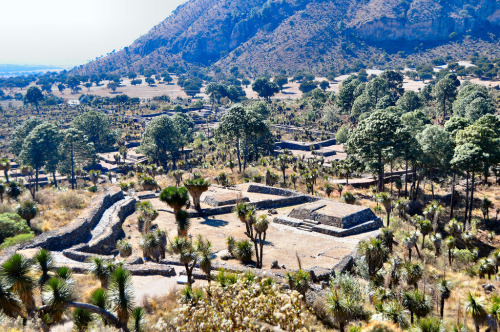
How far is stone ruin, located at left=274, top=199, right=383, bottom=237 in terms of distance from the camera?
31.4 metres

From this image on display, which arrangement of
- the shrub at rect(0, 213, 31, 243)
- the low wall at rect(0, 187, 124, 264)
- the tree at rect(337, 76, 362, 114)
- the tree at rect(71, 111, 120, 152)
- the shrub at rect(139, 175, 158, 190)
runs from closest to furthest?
the low wall at rect(0, 187, 124, 264)
the shrub at rect(0, 213, 31, 243)
the shrub at rect(139, 175, 158, 190)
the tree at rect(71, 111, 120, 152)
the tree at rect(337, 76, 362, 114)

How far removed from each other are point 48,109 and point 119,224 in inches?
4655

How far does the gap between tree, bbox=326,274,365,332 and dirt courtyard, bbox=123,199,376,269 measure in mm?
6633

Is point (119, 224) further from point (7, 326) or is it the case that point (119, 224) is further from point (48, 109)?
point (48, 109)

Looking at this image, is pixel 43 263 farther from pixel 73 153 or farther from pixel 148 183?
pixel 73 153

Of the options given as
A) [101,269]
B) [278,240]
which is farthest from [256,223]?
[101,269]

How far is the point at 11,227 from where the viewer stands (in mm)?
27297

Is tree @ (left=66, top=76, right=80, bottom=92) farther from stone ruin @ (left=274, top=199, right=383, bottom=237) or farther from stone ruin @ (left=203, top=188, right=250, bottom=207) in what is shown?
stone ruin @ (left=274, top=199, right=383, bottom=237)

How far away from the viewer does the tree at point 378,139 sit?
42562 mm

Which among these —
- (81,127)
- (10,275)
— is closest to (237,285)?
(10,275)

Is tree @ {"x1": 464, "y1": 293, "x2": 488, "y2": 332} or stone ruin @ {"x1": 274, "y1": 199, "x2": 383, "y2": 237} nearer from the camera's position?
tree @ {"x1": 464, "y1": 293, "x2": 488, "y2": 332}

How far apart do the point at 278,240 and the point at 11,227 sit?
19.8m

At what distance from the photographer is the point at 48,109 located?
431 feet

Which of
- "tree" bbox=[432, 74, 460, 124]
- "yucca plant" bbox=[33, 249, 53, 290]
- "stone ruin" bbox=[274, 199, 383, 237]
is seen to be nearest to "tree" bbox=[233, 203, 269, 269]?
"stone ruin" bbox=[274, 199, 383, 237]
